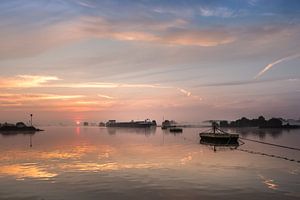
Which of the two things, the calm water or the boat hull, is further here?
the boat hull

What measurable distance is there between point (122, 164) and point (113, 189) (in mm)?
20915

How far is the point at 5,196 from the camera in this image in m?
34.2

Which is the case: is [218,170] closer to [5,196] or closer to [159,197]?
[159,197]

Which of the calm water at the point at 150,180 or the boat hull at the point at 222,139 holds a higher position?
the boat hull at the point at 222,139

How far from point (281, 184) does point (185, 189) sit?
1090 cm

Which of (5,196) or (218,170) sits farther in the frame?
(218,170)

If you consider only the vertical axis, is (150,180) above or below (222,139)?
below

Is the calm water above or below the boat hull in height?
below

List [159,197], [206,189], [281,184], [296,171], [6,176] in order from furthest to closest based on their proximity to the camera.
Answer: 1. [296,171]
2. [6,176]
3. [281,184]
4. [206,189]
5. [159,197]

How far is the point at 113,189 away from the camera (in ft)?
123

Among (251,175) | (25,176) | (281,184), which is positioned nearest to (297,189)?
(281,184)

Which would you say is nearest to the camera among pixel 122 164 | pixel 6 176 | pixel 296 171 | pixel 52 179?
pixel 52 179

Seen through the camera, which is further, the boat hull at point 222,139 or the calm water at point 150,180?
the boat hull at point 222,139

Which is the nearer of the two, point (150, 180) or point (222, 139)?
point (150, 180)
